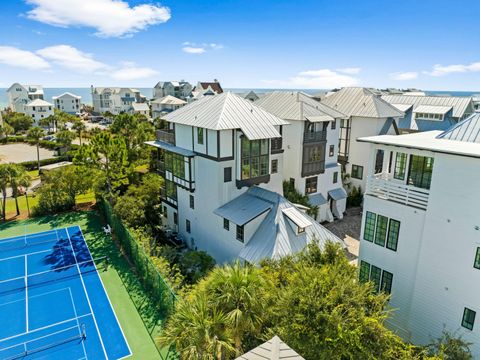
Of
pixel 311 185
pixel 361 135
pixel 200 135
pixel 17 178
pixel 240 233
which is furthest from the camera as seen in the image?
pixel 361 135

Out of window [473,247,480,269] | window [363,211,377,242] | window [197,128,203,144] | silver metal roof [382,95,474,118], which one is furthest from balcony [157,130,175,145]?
silver metal roof [382,95,474,118]

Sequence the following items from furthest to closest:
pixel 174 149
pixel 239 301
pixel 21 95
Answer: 1. pixel 21 95
2. pixel 174 149
3. pixel 239 301

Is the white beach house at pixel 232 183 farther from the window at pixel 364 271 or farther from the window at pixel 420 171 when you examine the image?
the window at pixel 420 171

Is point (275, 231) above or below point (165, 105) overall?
below

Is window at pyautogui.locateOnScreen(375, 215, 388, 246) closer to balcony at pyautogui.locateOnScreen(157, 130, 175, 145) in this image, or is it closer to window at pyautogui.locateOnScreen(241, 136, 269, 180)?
window at pyautogui.locateOnScreen(241, 136, 269, 180)

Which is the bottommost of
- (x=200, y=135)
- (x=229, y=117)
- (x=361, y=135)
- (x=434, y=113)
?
(x=361, y=135)

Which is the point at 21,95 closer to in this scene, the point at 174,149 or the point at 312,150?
the point at 174,149

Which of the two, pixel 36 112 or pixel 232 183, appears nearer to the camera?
pixel 232 183

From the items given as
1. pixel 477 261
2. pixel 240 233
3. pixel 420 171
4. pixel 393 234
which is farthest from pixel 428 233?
pixel 240 233
